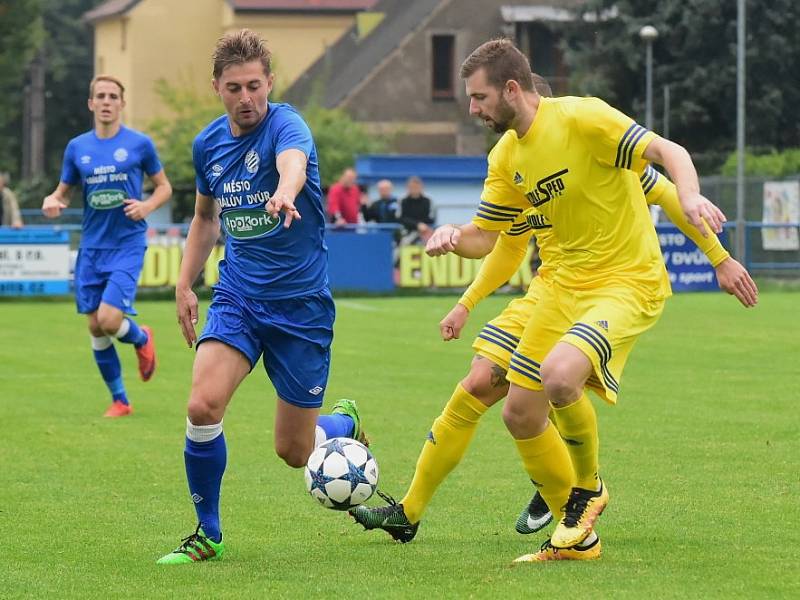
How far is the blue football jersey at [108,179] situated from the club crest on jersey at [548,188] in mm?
6040

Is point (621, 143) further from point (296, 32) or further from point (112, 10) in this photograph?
point (112, 10)

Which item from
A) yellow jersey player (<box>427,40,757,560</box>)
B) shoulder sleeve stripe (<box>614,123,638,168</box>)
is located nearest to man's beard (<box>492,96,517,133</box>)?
yellow jersey player (<box>427,40,757,560</box>)

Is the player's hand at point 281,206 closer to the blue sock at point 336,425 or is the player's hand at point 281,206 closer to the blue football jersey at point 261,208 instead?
the blue football jersey at point 261,208

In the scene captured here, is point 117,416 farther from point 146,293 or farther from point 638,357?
point 146,293

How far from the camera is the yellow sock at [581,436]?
257 inches

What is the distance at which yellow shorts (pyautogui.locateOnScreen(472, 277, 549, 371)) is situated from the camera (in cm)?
711

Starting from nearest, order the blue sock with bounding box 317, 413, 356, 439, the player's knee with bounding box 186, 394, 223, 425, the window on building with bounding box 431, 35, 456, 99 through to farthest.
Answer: the player's knee with bounding box 186, 394, 223, 425 < the blue sock with bounding box 317, 413, 356, 439 < the window on building with bounding box 431, 35, 456, 99

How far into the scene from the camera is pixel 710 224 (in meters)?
5.93

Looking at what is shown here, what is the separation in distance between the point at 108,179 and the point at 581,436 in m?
6.44

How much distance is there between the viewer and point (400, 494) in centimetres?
843

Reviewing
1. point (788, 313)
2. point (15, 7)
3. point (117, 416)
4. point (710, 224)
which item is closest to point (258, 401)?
point (117, 416)

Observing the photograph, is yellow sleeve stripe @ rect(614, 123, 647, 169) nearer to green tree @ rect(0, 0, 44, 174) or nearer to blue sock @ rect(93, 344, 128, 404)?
blue sock @ rect(93, 344, 128, 404)

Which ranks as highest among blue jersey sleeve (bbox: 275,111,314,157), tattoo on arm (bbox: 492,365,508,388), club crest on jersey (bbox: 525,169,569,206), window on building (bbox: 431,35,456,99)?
window on building (bbox: 431,35,456,99)

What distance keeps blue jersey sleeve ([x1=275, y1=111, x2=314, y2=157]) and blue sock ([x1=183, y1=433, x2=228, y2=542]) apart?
122 cm
